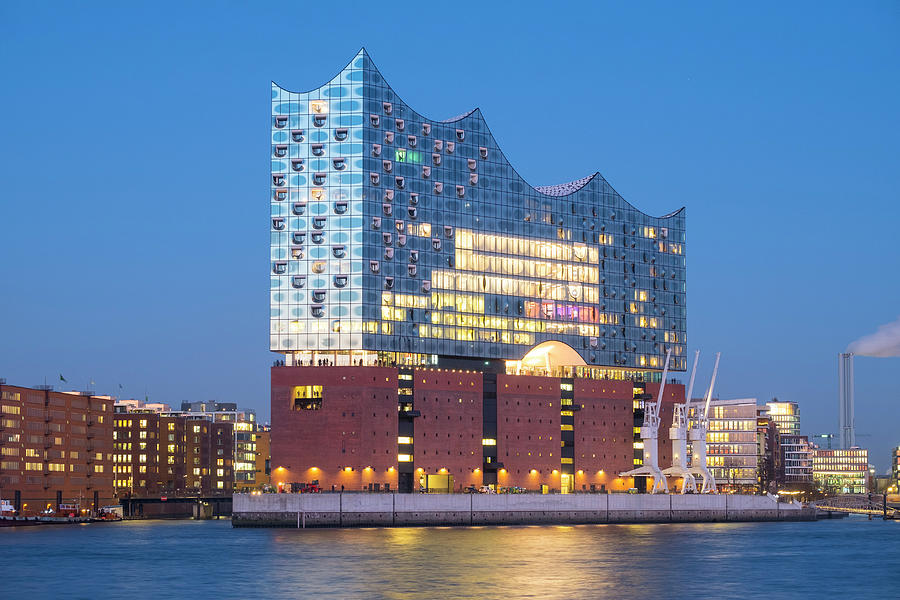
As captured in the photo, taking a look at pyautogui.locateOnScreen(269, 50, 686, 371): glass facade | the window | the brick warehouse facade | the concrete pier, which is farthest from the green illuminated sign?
the concrete pier

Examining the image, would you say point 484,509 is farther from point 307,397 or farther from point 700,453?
point 700,453

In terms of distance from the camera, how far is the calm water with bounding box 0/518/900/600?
91.2 meters

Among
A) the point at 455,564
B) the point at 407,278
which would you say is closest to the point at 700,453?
the point at 407,278

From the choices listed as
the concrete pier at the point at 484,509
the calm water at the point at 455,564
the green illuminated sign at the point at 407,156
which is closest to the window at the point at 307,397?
the concrete pier at the point at 484,509

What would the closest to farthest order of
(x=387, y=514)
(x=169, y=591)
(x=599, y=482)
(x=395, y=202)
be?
(x=169, y=591) → (x=387, y=514) → (x=395, y=202) → (x=599, y=482)

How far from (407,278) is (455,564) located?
231 ft

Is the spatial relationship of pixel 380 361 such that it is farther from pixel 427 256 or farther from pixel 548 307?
pixel 548 307

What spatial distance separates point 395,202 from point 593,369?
4176cm

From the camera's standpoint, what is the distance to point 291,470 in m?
162

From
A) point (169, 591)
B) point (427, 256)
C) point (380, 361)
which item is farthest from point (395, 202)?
point (169, 591)

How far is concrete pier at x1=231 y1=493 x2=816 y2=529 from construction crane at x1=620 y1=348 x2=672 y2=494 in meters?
4.65

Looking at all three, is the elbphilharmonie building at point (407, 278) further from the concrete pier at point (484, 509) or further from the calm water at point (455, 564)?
the calm water at point (455, 564)

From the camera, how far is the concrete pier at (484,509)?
512 ft

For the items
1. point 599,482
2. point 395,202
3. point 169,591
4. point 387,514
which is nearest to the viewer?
point 169,591
